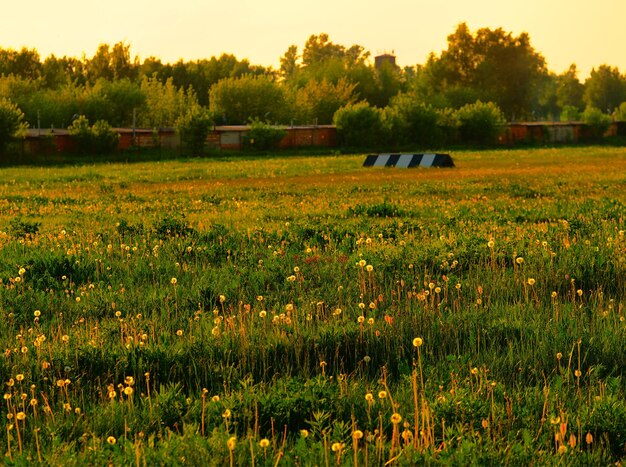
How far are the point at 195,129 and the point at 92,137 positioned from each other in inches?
344

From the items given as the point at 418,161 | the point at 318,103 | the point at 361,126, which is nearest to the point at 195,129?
the point at 361,126

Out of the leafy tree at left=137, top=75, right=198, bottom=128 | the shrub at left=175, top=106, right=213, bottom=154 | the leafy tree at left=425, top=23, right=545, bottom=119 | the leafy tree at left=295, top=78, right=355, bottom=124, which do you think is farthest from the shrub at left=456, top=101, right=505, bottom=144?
the leafy tree at left=425, top=23, right=545, bottom=119

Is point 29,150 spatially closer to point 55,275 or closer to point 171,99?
A: point 171,99

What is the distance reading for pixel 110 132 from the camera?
212 ft

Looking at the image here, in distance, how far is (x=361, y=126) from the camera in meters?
76.3

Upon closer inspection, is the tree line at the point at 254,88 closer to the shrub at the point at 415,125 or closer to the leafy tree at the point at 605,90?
the shrub at the point at 415,125

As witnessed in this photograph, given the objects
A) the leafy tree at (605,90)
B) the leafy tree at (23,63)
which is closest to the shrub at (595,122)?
the leafy tree at (23,63)

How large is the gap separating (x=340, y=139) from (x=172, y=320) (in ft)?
233

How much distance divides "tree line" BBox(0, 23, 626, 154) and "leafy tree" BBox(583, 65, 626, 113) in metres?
29.9

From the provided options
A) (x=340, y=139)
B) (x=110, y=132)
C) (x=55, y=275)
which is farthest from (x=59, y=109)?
(x=55, y=275)

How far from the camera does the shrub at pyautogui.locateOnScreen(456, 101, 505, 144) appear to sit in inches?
3307

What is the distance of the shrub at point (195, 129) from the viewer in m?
67.4

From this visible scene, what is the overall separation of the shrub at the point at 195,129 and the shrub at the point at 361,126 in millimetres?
14761

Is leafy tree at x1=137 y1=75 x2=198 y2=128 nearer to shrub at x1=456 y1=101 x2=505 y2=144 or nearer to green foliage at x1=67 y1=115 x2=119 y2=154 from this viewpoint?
green foliage at x1=67 y1=115 x2=119 y2=154
